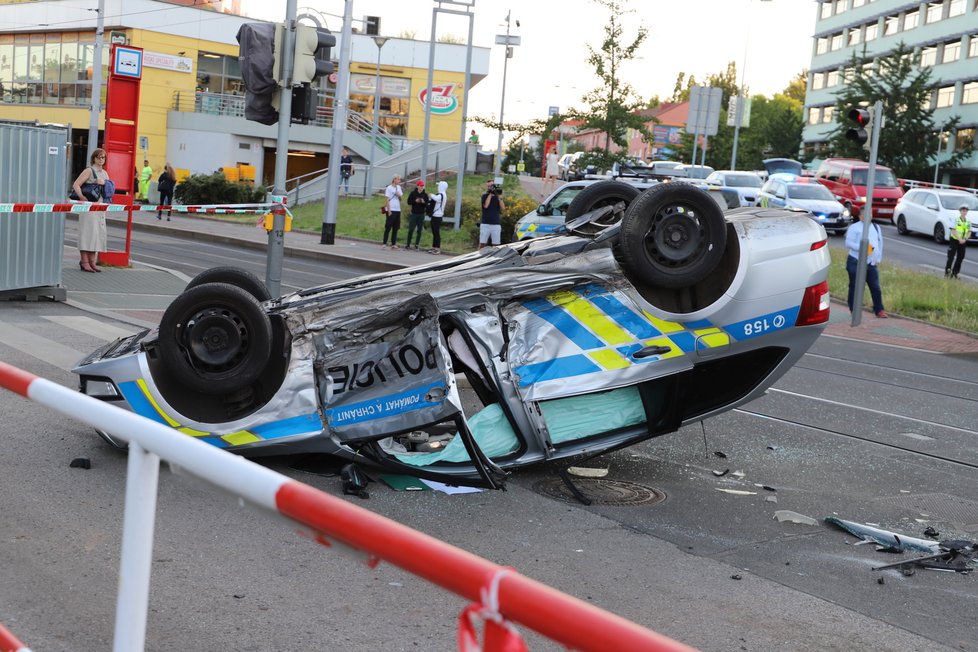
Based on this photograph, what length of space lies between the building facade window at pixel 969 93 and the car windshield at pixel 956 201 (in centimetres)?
3172

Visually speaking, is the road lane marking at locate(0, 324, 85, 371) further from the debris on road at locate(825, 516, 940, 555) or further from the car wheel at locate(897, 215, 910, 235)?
the car wheel at locate(897, 215, 910, 235)

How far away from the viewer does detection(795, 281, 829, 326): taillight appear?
664 centimetres

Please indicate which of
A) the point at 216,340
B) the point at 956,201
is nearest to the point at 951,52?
the point at 956,201

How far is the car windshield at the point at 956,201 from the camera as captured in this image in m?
34.0

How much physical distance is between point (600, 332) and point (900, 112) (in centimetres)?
5679

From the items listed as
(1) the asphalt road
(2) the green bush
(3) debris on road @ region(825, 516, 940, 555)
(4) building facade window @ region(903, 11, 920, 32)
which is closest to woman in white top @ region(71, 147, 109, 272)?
(1) the asphalt road

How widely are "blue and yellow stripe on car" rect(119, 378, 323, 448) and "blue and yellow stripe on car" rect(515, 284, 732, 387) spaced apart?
1.23 m

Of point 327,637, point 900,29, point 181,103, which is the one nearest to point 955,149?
point 900,29

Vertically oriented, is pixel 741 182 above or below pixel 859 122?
below

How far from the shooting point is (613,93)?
2911cm

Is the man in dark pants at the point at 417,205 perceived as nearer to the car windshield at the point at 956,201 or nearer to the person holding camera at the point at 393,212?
the person holding camera at the point at 393,212

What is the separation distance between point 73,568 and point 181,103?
51.9m

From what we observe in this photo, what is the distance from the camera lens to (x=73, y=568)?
15.0 feet

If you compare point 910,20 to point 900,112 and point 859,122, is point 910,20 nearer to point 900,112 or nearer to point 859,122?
point 900,112
